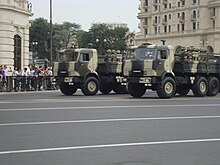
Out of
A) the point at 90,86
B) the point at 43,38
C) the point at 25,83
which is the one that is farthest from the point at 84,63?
the point at 43,38

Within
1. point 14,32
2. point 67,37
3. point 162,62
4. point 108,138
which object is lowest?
point 108,138

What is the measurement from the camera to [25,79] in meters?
35.0

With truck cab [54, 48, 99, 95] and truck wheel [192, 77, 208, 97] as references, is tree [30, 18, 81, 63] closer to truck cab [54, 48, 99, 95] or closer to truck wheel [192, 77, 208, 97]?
truck cab [54, 48, 99, 95]

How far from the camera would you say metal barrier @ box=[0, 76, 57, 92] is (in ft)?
111

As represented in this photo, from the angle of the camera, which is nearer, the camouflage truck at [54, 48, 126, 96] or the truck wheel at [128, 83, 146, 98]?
the truck wheel at [128, 83, 146, 98]

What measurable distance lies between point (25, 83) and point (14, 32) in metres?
6.32

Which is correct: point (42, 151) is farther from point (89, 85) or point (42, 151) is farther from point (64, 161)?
point (89, 85)

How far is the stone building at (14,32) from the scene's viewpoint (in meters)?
38.2

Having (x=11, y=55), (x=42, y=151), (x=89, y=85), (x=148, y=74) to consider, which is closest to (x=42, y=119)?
(x=42, y=151)

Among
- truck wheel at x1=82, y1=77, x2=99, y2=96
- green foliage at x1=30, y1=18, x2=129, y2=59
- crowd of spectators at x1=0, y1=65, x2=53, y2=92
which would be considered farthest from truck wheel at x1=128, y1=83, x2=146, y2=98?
green foliage at x1=30, y1=18, x2=129, y2=59

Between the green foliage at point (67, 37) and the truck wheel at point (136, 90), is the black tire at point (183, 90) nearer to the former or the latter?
the truck wheel at point (136, 90)

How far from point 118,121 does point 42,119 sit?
2.37 meters

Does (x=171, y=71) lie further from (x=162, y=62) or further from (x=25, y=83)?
(x=25, y=83)

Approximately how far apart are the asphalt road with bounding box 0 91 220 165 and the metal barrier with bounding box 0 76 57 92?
1649 centimetres
